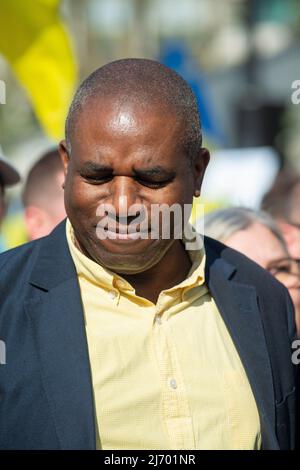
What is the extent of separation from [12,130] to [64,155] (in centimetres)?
1241

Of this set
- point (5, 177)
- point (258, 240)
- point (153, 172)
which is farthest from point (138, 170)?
point (5, 177)

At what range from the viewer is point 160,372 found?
2.55m

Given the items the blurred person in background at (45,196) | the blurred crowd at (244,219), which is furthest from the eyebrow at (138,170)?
the blurred person in background at (45,196)

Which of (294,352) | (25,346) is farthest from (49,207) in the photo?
(25,346)

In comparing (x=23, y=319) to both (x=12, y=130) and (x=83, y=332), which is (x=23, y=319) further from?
(x=12, y=130)

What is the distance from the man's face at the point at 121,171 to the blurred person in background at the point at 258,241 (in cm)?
127

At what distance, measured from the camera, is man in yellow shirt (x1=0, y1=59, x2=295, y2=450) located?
2432mm

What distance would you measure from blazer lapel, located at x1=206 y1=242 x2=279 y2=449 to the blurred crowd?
0.92 m

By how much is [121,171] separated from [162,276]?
39 cm

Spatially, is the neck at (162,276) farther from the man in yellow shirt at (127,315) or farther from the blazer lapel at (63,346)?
the blazer lapel at (63,346)

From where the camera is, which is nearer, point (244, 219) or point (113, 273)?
point (113, 273)

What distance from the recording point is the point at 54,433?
7.82 ft

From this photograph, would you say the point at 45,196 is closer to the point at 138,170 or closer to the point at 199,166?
the point at 199,166

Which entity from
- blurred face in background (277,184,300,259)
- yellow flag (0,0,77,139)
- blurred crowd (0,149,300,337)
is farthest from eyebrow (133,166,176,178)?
yellow flag (0,0,77,139)
